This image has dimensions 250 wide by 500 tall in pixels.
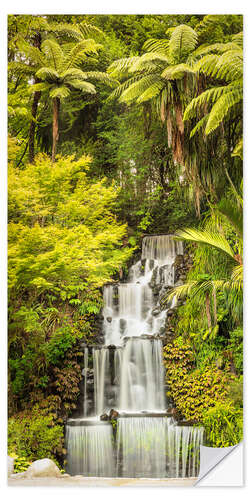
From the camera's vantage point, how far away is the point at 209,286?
3643 millimetres

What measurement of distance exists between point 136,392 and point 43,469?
1064 mm

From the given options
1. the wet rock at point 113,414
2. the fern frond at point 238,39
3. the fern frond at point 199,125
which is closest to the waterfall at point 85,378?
the wet rock at point 113,414

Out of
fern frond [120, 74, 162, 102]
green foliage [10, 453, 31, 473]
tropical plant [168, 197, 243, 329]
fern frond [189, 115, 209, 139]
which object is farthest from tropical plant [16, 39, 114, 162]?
green foliage [10, 453, 31, 473]

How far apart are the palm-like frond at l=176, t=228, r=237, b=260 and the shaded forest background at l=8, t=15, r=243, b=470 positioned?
21mm

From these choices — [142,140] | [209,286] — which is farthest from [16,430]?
[142,140]

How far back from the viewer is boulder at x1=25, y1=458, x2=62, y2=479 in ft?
11.7

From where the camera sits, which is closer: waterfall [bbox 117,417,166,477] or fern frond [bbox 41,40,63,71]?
waterfall [bbox 117,417,166,477]

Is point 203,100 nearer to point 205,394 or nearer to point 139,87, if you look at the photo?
point 139,87

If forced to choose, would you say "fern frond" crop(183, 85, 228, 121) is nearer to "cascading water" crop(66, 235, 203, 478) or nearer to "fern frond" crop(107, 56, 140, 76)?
"fern frond" crop(107, 56, 140, 76)

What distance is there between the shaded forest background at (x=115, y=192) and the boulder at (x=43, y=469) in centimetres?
7

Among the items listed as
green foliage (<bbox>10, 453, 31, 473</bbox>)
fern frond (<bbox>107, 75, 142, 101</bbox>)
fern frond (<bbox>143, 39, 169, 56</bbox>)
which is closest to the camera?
green foliage (<bbox>10, 453, 31, 473</bbox>)

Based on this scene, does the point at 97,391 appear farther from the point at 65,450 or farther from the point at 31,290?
the point at 31,290

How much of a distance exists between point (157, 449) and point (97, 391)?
0.74 metres

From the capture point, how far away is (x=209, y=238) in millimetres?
3596
